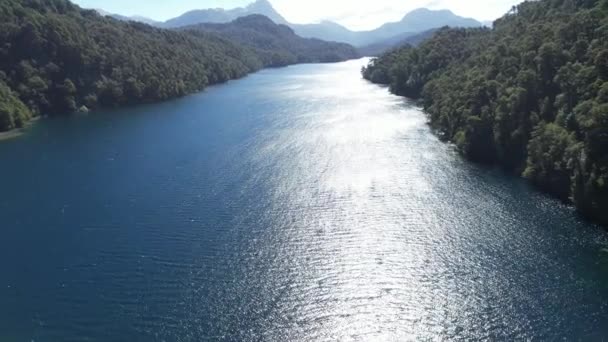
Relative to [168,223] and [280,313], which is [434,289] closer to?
[280,313]

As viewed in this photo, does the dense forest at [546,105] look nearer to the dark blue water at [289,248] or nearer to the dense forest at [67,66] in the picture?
the dark blue water at [289,248]

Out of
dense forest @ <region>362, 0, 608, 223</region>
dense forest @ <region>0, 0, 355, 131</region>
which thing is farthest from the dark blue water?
dense forest @ <region>0, 0, 355, 131</region>

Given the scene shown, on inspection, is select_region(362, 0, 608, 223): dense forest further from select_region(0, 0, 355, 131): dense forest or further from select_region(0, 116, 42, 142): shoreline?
select_region(0, 0, 355, 131): dense forest

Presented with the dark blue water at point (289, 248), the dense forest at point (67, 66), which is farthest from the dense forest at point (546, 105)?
the dense forest at point (67, 66)

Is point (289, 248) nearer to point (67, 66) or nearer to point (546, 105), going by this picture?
point (546, 105)

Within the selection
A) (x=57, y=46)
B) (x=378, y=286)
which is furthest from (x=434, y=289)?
(x=57, y=46)

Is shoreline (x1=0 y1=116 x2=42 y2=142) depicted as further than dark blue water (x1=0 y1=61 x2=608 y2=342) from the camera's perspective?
Yes
